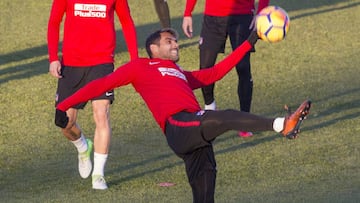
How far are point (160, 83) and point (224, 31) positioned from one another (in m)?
4.77

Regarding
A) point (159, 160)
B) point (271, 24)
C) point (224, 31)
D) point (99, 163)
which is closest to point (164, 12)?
point (224, 31)

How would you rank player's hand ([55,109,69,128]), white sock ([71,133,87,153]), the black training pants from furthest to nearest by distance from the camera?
1. white sock ([71,133,87,153])
2. player's hand ([55,109,69,128])
3. the black training pants

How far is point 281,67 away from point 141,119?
431 centimetres

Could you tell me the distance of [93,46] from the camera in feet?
38.1

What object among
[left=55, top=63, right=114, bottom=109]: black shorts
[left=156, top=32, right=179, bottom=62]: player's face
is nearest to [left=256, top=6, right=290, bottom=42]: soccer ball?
[left=156, top=32, right=179, bottom=62]: player's face

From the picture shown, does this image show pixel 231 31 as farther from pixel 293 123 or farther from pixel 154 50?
pixel 293 123

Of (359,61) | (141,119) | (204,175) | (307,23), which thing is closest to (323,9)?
(307,23)

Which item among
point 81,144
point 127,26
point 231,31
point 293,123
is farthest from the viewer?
point 231,31

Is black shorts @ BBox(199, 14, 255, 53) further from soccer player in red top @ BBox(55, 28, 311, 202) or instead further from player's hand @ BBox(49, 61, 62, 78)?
soccer player in red top @ BBox(55, 28, 311, 202)

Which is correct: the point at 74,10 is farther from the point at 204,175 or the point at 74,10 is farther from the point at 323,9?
the point at 323,9

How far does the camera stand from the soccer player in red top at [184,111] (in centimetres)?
874

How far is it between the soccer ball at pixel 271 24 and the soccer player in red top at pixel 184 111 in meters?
0.15

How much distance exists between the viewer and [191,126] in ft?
29.4

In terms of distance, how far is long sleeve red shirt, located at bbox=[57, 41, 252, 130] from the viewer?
365 inches
